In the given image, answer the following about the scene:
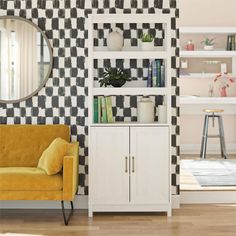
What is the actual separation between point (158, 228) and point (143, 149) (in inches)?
30.7

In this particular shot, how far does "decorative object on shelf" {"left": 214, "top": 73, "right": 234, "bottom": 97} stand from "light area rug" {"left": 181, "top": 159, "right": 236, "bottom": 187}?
1429 mm

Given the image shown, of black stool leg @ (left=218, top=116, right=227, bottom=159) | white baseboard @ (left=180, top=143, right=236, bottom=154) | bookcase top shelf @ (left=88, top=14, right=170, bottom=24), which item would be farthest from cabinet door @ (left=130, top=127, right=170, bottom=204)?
white baseboard @ (left=180, top=143, right=236, bottom=154)

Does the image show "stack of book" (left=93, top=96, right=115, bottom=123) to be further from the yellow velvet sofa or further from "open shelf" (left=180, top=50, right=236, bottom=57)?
"open shelf" (left=180, top=50, right=236, bottom=57)

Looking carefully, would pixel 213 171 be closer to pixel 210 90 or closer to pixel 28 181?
pixel 210 90

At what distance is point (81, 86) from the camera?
573 cm

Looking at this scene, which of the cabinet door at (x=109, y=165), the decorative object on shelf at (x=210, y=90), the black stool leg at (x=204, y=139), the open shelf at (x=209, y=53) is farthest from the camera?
the decorative object on shelf at (x=210, y=90)

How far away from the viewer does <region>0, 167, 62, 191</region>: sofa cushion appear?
502 cm

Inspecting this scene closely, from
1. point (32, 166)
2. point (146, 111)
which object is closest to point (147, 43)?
point (146, 111)

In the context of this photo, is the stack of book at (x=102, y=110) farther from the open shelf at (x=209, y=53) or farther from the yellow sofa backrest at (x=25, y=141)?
the open shelf at (x=209, y=53)

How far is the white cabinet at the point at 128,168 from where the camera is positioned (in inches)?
212

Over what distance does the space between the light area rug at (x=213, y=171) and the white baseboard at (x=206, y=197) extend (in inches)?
23.8

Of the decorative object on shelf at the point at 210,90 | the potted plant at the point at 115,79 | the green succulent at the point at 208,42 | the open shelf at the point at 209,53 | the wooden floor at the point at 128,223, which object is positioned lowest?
the wooden floor at the point at 128,223

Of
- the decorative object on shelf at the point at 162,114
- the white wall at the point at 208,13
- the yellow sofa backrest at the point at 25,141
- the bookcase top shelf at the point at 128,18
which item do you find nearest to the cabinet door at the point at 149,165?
the decorative object on shelf at the point at 162,114

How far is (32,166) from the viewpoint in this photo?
5551mm
